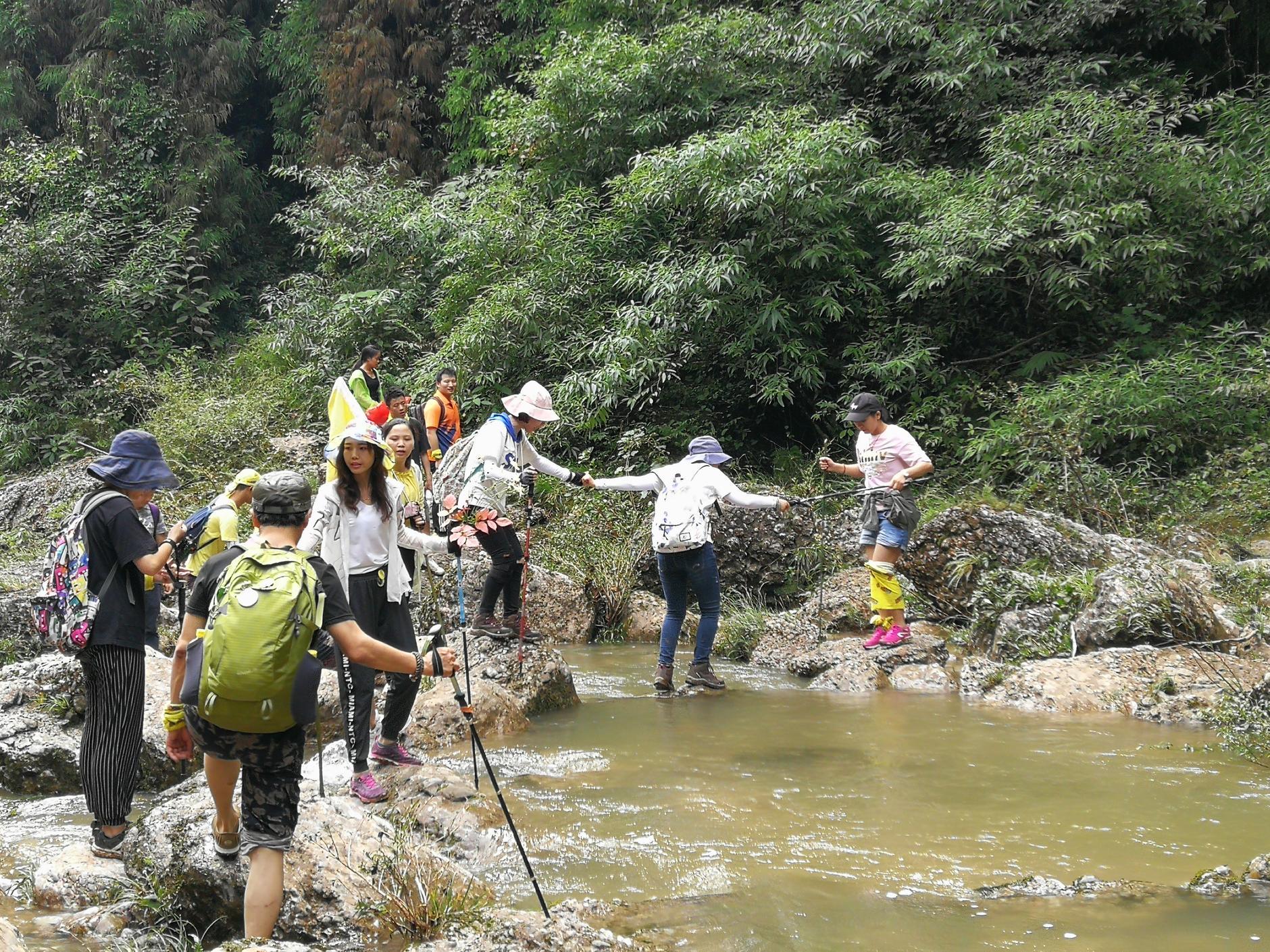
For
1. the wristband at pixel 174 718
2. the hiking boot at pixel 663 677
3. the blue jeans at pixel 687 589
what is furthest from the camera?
the hiking boot at pixel 663 677

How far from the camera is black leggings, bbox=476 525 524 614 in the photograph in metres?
7.34

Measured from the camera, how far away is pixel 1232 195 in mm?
11922

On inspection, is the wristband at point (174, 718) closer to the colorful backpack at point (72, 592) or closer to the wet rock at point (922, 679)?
the colorful backpack at point (72, 592)

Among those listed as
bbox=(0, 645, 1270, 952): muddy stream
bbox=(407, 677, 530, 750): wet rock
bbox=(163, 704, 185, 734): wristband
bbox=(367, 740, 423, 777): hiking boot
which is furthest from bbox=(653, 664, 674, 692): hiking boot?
bbox=(163, 704, 185, 734): wristband

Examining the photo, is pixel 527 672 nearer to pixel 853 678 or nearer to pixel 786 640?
pixel 853 678

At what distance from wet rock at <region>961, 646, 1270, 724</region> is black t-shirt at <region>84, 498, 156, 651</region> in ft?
17.9

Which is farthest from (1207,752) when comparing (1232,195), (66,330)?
(66,330)

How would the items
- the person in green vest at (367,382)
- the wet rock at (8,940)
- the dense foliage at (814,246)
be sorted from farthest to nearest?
the dense foliage at (814,246) → the person in green vest at (367,382) → the wet rock at (8,940)

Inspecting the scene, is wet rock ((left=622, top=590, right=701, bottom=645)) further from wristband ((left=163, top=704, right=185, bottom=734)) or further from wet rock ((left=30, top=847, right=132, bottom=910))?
wristband ((left=163, top=704, right=185, bottom=734))

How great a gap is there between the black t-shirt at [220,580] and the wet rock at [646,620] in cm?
674

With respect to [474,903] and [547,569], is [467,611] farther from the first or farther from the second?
[474,903]

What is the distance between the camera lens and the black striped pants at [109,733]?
15.1 ft

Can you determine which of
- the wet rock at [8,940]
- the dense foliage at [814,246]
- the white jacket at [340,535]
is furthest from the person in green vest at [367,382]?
the wet rock at [8,940]

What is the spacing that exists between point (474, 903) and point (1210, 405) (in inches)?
413
